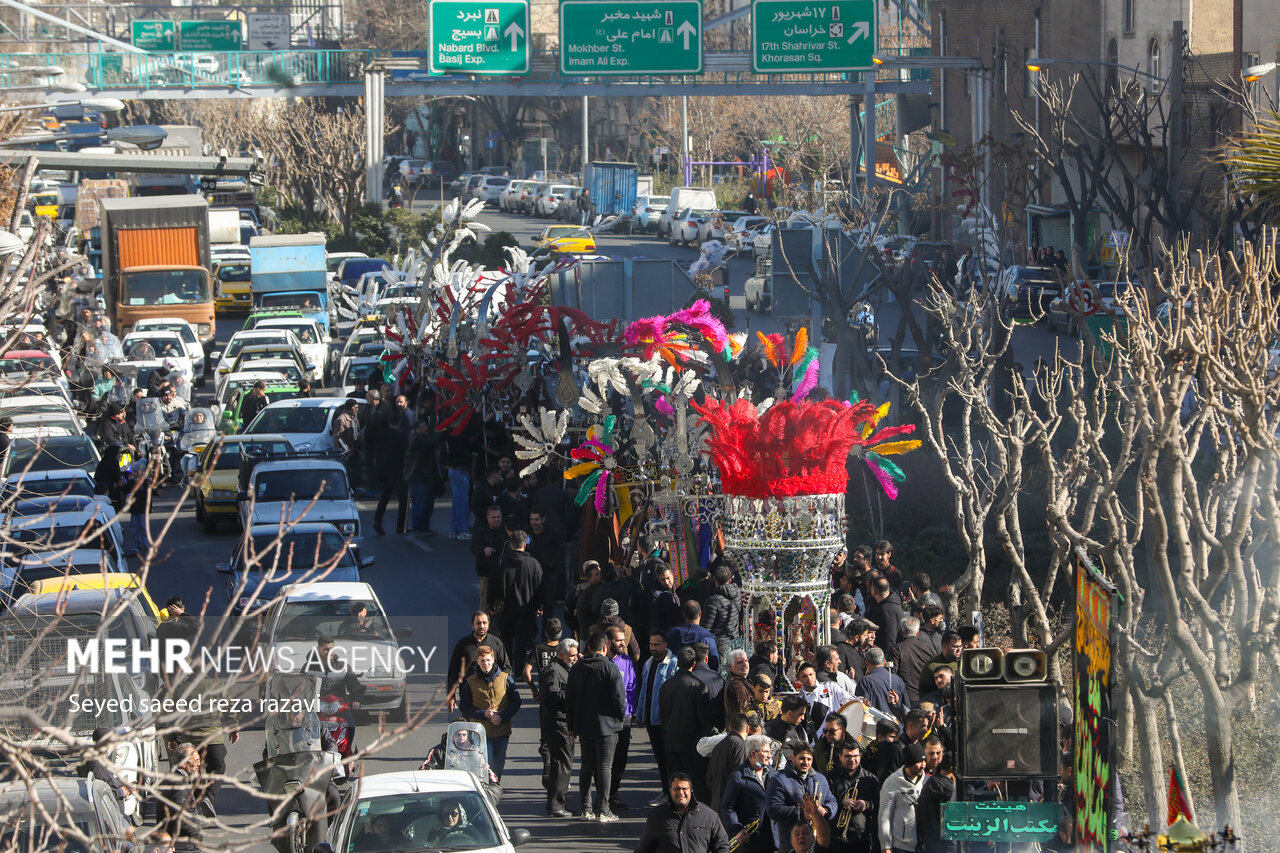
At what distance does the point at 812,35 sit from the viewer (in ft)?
113

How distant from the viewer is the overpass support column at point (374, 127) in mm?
41969

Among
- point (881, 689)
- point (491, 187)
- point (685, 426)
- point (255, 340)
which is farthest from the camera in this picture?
point (491, 187)

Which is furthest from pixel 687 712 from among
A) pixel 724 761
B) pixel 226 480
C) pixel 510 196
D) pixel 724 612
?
pixel 510 196

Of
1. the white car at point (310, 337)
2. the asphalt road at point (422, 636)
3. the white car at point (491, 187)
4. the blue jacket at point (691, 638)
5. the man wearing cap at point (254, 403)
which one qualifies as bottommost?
the asphalt road at point (422, 636)

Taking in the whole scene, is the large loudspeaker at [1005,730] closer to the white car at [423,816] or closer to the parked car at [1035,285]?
the white car at [423,816]

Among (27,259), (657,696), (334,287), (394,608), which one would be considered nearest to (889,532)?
(394,608)

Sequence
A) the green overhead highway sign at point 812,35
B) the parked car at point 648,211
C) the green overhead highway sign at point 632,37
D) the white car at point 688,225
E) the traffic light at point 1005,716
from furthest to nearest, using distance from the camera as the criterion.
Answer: the parked car at point 648,211 → the white car at point 688,225 → the green overhead highway sign at point 632,37 → the green overhead highway sign at point 812,35 → the traffic light at point 1005,716

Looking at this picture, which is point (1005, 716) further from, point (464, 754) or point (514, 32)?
point (514, 32)

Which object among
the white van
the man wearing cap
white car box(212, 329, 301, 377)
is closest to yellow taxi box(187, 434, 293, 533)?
the man wearing cap

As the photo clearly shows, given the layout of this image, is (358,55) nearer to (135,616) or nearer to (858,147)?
(858,147)

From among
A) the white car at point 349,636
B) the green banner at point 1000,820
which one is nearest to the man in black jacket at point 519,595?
the white car at point 349,636

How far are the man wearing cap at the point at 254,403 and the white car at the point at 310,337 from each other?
710cm

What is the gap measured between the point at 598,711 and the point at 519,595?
3373 millimetres

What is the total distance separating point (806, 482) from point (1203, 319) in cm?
313
